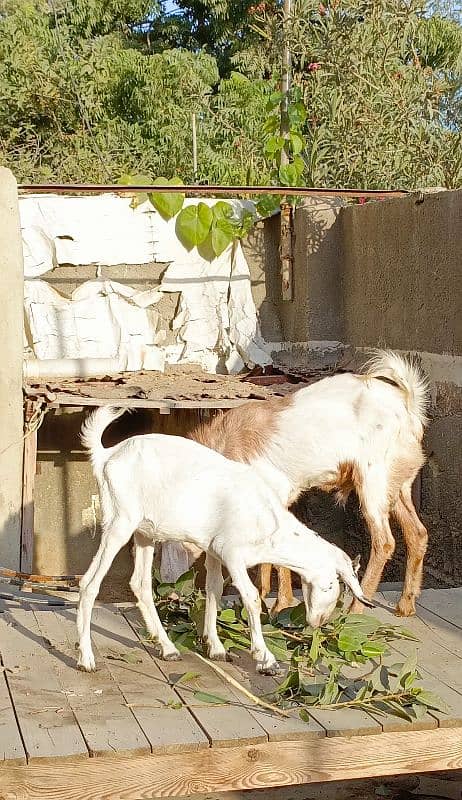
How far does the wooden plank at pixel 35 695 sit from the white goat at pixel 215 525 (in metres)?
0.24

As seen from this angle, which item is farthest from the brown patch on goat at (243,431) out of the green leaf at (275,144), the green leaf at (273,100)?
the green leaf at (273,100)

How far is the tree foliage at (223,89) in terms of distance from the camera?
31.5ft

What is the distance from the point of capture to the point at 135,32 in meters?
17.6

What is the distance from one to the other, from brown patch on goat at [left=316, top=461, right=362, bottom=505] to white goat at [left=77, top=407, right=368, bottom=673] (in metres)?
1.31

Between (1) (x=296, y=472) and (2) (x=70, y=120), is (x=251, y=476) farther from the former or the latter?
(2) (x=70, y=120)

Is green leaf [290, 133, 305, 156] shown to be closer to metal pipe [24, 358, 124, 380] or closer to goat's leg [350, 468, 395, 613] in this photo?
metal pipe [24, 358, 124, 380]

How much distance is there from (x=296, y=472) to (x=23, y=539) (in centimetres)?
290

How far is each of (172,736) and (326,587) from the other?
2.91 ft

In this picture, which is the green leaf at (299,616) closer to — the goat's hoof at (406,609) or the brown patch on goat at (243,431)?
the goat's hoof at (406,609)

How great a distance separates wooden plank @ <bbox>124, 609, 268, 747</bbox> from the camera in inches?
145

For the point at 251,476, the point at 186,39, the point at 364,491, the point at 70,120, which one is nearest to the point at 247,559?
the point at 251,476

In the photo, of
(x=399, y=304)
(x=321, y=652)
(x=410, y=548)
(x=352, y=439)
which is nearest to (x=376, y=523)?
(x=410, y=548)

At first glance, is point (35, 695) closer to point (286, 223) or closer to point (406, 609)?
point (406, 609)

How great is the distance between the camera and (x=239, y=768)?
3689mm
